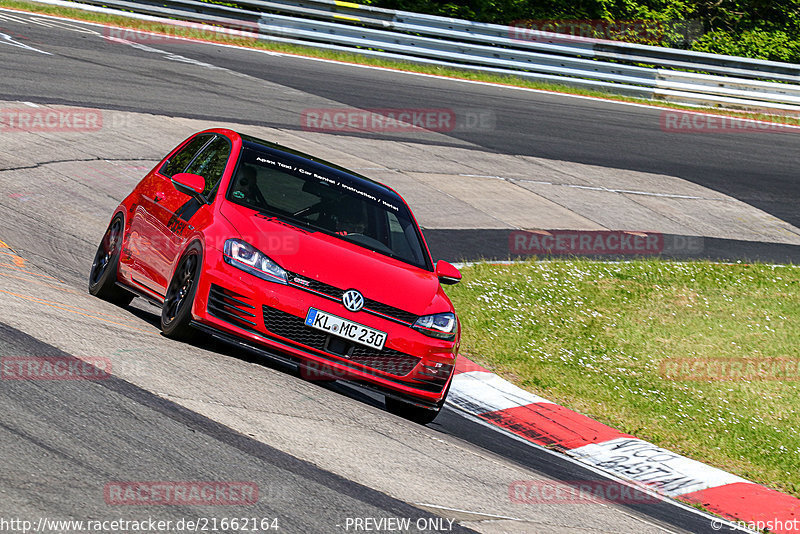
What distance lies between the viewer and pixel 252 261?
22.8ft

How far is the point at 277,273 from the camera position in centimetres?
690

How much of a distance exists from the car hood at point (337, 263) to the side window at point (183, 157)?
141 centimetres

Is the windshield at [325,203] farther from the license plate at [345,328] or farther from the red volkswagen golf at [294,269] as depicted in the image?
the license plate at [345,328]

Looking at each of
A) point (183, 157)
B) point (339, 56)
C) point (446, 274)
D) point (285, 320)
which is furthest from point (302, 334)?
point (339, 56)

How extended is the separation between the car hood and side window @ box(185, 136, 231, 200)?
459 millimetres

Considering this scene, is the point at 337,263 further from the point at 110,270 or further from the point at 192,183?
the point at 110,270

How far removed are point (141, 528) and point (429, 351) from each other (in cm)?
328

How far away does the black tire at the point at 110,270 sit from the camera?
842 cm

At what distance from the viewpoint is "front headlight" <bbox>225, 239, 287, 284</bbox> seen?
6887 millimetres

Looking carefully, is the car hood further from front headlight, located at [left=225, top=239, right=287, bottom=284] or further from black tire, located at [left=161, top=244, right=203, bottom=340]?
black tire, located at [left=161, top=244, right=203, bottom=340]

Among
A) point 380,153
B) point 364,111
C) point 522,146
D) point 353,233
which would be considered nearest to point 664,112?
point 522,146

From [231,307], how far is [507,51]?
20.9m

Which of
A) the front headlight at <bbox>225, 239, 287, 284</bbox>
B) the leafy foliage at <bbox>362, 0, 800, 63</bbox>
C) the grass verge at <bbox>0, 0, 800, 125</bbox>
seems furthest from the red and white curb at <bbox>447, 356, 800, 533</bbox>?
the leafy foliage at <bbox>362, 0, 800, 63</bbox>
